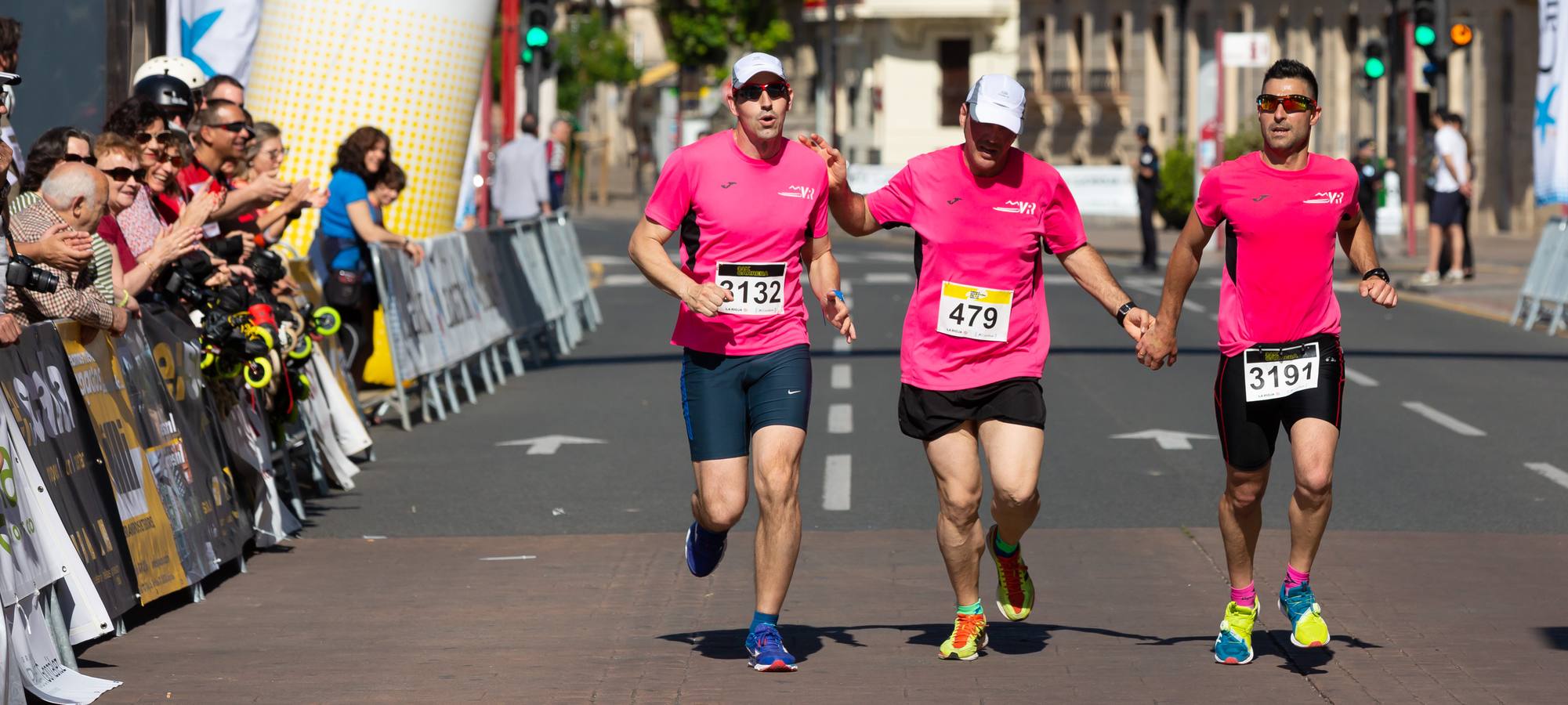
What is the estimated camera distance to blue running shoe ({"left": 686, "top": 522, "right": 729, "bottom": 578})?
7566mm

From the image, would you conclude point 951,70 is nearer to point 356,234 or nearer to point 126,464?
point 356,234

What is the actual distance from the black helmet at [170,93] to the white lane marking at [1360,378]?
8758 mm

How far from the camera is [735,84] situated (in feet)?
23.8

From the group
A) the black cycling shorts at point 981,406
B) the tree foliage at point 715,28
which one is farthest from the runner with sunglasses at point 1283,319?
the tree foliage at point 715,28

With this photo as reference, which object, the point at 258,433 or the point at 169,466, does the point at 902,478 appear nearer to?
the point at 258,433

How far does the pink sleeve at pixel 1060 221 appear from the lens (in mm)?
7395

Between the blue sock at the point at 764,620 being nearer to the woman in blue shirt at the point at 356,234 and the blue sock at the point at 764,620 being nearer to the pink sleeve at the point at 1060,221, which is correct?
the pink sleeve at the point at 1060,221

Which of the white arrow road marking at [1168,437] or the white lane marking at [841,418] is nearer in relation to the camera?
the white arrow road marking at [1168,437]

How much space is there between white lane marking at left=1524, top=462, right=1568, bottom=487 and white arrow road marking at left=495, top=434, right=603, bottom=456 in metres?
5.17

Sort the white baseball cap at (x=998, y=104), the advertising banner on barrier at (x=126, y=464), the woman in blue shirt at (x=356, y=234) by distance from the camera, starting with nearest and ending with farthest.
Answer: the white baseball cap at (x=998, y=104), the advertising banner on barrier at (x=126, y=464), the woman in blue shirt at (x=356, y=234)

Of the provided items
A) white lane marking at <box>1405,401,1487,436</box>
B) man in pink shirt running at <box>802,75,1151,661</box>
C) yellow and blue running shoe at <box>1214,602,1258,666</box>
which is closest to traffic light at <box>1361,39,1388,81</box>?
white lane marking at <box>1405,401,1487,436</box>

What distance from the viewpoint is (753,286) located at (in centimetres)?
728

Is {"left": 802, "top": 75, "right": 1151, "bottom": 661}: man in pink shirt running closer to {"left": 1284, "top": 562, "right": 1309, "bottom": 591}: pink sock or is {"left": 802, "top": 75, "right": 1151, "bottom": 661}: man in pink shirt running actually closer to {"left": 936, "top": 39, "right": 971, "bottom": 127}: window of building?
{"left": 1284, "top": 562, "right": 1309, "bottom": 591}: pink sock

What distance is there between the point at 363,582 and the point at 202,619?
91cm
